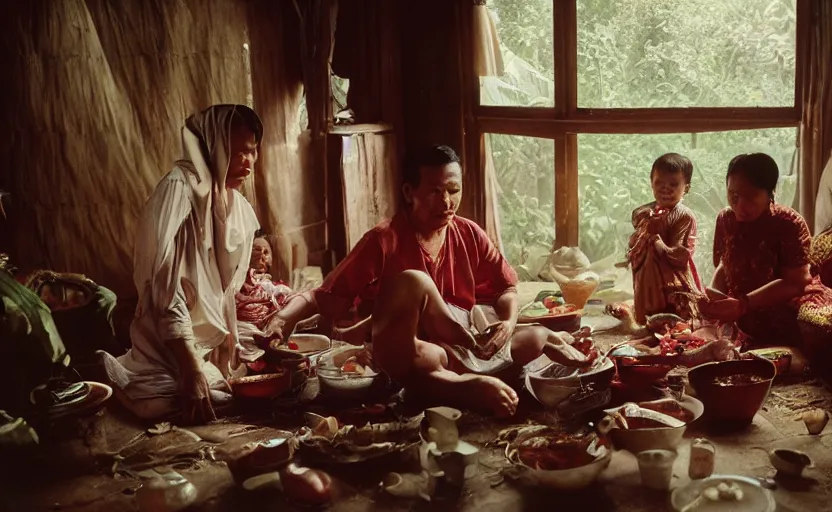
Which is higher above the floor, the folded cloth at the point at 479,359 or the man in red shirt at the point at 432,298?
the man in red shirt at the point at 432,298

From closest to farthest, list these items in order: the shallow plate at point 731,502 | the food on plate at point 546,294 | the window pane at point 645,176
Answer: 1. the shallow plate at point 731,502
2. the window pane at point 645,176
3. the food on plate at point 546,294

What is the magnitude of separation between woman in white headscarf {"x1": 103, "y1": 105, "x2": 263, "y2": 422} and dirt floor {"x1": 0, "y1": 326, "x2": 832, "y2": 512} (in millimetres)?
211

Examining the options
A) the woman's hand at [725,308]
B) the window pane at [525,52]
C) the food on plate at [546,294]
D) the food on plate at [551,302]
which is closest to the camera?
the woman's hand at [725,308]

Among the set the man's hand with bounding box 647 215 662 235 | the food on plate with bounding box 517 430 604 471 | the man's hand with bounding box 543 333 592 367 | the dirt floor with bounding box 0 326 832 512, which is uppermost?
the man's hand with bounding box 647 215 662 235

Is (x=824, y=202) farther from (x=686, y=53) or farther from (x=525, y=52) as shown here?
(x=525, y=52)

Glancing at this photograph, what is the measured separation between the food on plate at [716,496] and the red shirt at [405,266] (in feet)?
5.90

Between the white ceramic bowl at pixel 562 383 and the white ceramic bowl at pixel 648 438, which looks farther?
the white ceramic bowl at pixel 562 383

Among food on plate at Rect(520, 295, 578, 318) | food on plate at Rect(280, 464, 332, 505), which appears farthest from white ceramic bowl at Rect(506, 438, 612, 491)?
food on plate at Rect(520, 295, 578, 318)

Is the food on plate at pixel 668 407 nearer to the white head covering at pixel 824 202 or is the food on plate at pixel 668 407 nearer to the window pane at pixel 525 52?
the white head covering at pixel 824 202

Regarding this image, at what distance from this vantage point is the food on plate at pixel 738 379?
14.4ft

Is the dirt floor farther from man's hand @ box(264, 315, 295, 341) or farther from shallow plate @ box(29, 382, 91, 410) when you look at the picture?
man's hand @ box(264, 315, 295, 341)

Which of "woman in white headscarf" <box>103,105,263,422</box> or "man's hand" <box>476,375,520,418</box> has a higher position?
"woman in white headscarf" <box>103,105,263,422</box>

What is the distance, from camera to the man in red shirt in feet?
14.8

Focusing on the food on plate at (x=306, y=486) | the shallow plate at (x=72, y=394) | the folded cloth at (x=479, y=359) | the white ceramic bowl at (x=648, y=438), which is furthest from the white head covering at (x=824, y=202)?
the shallow plate at (x=72, y=394)
